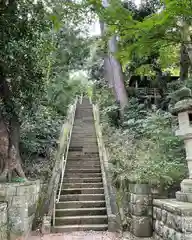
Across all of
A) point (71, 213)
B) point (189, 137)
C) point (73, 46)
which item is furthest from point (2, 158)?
point (73, 46)

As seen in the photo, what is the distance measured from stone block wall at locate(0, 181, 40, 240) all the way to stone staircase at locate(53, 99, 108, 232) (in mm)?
749

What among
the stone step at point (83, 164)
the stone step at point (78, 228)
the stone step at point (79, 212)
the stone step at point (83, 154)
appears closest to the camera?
the stone step at point (78, 228)

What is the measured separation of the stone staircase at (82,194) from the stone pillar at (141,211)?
0.80 metres

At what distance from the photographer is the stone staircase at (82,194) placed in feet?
18.3

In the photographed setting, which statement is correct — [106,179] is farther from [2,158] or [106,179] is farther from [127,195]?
[2,158]

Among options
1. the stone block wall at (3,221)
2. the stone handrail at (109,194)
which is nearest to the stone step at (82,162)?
the stone handrail at (109,194)

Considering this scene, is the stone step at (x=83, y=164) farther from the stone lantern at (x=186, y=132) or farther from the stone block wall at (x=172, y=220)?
the stone lantern at (x=186, y=132)

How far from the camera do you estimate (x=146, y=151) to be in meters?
7.14

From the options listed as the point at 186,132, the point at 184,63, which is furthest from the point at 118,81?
the point at 186,132

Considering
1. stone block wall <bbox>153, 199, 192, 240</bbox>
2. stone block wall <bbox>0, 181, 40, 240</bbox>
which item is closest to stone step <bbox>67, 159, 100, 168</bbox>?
stone block wall <bbox>0, 181, 40, 240</bbox>

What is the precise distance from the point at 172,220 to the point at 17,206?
9.85 ft

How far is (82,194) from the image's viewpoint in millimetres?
6461

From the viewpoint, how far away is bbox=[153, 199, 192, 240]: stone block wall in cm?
350

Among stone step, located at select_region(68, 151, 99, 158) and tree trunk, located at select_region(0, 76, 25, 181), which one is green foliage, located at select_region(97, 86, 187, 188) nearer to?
stone step, located at select_region(68, 151, 99, 158)
